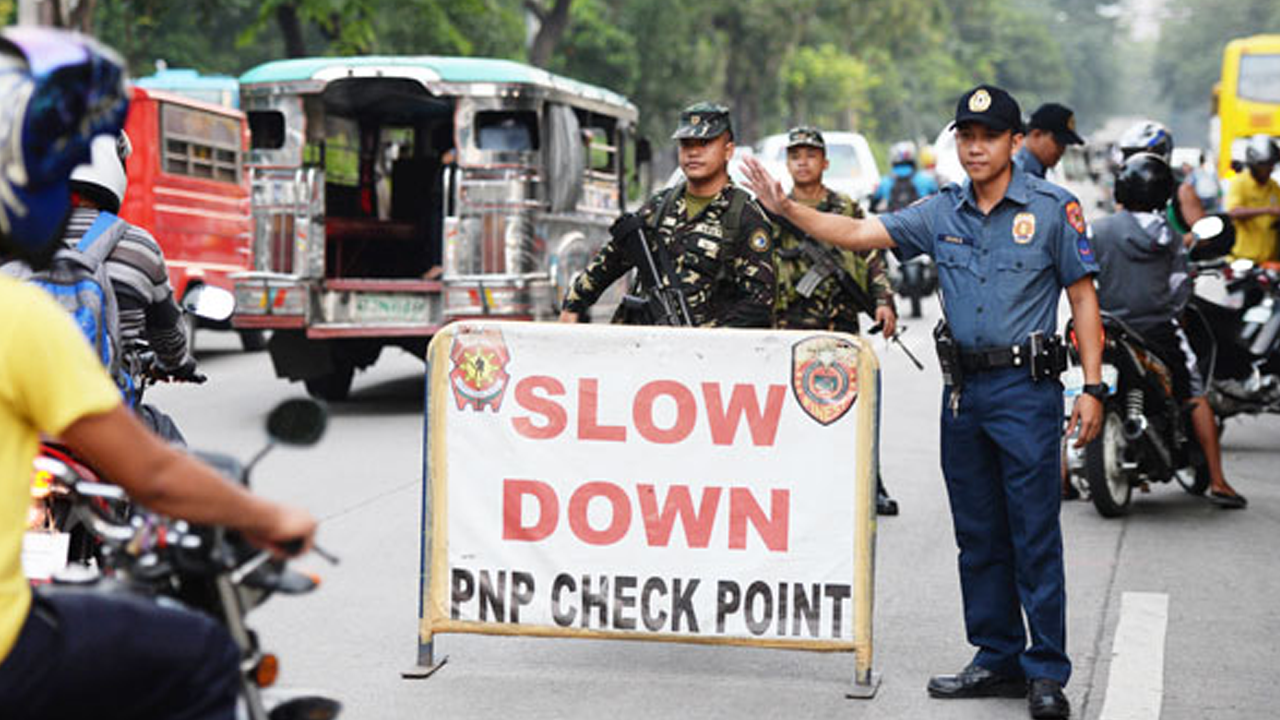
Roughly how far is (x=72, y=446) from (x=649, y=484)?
11.2 ft

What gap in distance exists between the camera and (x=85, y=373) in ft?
8.85

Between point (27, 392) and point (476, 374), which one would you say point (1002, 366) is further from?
point (27, 392)

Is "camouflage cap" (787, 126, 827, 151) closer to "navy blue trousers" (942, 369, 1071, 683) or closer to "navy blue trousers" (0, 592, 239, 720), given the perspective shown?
"navy blue trousers" (942, 369, 1071, 683)

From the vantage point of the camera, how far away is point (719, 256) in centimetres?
713

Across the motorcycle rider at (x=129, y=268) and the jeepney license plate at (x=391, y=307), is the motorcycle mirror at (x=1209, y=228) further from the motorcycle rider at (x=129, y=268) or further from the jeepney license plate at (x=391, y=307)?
the motorcycle rider at (x=129, y=268)

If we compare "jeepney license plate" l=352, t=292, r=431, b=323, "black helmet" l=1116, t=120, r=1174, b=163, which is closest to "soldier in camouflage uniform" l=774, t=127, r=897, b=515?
"black helmet" l=1116, t=120, r=1174, b=163

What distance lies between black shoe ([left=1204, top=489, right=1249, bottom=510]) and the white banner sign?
170 inches

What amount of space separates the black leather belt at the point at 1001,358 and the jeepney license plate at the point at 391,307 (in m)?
8.34

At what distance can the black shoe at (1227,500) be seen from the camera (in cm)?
965

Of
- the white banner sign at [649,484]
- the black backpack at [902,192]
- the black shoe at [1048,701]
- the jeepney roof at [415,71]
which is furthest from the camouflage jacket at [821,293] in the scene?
the black backpack at [902,192]

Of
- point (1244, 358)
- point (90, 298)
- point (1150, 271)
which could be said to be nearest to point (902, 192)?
point (1244, 358)

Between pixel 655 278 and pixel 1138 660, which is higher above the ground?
pixel 655 278

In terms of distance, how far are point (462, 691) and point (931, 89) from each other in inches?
3416

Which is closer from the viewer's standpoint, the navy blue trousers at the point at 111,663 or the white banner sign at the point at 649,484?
the navy blue trousers at the point at 111,663
